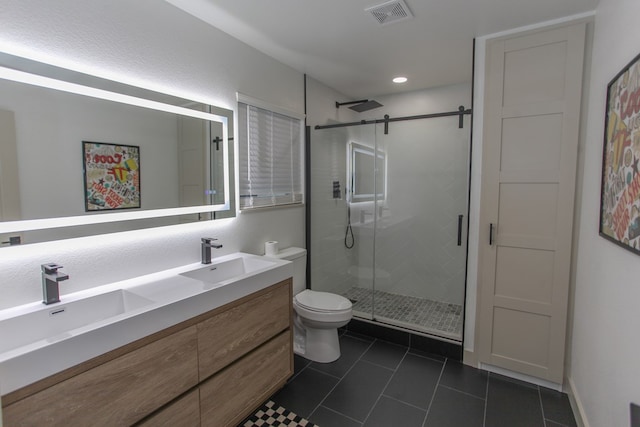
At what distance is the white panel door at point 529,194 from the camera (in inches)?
83.4

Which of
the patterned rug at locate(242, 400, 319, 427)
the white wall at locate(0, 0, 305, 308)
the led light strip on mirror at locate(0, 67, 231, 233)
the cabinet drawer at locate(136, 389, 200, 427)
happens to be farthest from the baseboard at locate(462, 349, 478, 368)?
the led light strip on mirror at locate(0, 67, 231, 233)

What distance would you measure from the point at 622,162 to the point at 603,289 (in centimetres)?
67

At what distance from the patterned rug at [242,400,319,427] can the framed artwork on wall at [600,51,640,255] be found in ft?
6.05

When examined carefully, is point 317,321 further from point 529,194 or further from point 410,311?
point 529,194

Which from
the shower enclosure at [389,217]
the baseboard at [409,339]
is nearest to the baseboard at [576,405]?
the baseboard at [409,339]

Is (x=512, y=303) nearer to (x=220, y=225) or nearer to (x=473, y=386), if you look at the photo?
(x=473, y=386)

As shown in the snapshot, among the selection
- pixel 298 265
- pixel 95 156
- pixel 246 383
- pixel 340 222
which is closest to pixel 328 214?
pixel 340 222

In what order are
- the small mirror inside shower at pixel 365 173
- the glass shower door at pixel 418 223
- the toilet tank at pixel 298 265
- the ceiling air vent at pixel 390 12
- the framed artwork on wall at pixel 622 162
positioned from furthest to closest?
1. the small mirror inside shower at pixel 365 173
2. the glass shower door at pixel 418 223
3. the toilet tank at pixel 298 265
4. the ceiling air vent at pixel 390 12
5. the framed artwork on wall at pixel 622 162

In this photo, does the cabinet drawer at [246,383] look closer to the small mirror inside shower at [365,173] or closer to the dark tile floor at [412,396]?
the dark tile floor at [412,396]

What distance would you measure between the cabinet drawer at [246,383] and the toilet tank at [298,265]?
71 centimetres

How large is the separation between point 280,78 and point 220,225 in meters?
1.41

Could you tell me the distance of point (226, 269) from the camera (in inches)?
87.4

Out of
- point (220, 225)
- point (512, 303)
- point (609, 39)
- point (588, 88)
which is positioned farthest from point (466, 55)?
point (220, 225)

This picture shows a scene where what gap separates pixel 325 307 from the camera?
100 inches
